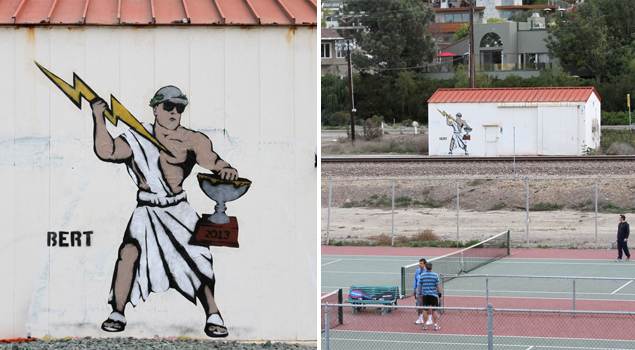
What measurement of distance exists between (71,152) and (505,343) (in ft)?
29.4

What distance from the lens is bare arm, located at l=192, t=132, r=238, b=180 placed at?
9.70 metres

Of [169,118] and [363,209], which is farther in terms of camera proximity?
[363,209]

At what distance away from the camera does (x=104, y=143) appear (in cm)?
964

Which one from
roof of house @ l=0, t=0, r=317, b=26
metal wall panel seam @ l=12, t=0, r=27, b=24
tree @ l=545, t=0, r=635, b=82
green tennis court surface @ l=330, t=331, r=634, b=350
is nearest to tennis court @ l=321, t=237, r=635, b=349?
green tennis court surface @ l=330, t=331, r=634, b=350

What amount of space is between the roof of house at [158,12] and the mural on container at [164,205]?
79 cm

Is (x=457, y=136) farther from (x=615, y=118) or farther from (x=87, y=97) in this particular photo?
(x=87, y=97)

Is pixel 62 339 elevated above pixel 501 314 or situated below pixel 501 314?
above

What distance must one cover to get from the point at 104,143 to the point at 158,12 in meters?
1.94

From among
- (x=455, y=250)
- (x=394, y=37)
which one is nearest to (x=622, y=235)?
(x=455, y=250)

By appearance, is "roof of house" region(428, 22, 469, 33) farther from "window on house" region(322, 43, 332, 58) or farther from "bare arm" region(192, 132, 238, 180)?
"bare arm" region(192, 132, 238, 180)

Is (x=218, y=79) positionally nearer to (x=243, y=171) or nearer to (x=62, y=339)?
(x=243, y=171)

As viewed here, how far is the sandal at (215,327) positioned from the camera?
9.81 m

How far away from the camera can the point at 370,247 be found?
27.5 metres

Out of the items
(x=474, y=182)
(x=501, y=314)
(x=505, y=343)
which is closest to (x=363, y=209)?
(x=474, y=182)
